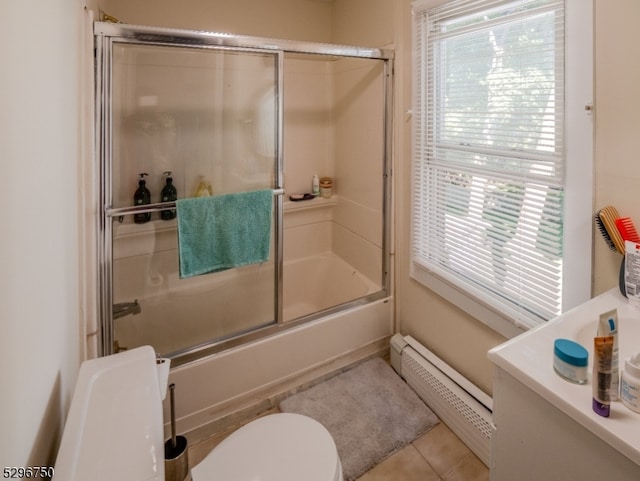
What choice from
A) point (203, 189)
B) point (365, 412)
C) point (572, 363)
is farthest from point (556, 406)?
point (203, 189)

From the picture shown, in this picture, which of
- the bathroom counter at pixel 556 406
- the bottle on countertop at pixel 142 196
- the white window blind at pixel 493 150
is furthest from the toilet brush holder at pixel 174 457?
the white window blind at pixel 493 150

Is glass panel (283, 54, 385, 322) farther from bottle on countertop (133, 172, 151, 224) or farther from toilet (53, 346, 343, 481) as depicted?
toilet (53, 346, 343, 481)

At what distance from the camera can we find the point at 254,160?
6.22 ft

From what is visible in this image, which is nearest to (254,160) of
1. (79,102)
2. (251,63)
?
(251,63)

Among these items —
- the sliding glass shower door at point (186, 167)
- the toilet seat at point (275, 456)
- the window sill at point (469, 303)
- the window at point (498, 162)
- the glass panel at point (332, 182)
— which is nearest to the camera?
the toilet seat at point (275, 456)

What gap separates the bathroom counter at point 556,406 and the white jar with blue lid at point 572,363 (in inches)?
0.5

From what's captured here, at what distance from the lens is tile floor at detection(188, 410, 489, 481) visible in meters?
1.50

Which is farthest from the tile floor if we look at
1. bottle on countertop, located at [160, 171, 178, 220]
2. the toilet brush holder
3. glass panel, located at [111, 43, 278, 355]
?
bottle on countertop, located at [160, 171, 178, 220]

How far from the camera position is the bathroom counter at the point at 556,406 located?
25.0 inches

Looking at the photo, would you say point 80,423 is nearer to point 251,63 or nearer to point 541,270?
point 541,270

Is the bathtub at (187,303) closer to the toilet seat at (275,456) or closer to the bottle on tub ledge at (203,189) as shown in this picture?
the bottle on tub ledge at (203,189)

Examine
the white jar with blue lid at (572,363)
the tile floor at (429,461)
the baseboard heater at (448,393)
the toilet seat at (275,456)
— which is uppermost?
the white jar with blue lid at (572,363)

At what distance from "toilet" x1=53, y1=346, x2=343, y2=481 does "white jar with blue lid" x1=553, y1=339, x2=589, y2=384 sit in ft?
2.24

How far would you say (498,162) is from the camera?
1.46 metres
